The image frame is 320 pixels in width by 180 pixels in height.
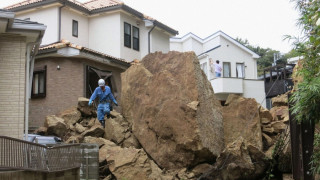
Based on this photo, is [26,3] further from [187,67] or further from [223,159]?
[223,159]

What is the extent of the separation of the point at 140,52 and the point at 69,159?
15.6 m

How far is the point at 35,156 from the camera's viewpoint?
660 cm

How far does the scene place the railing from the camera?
5992 millimetres

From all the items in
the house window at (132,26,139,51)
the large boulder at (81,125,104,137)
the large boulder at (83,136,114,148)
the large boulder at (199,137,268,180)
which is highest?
the house window at (132,26,139,51)

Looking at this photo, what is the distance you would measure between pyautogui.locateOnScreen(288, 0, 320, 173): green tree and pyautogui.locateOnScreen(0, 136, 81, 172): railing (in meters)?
4.41

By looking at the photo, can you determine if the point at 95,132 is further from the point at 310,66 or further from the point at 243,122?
the point at 310,66

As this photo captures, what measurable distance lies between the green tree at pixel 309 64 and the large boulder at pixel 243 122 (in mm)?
4211

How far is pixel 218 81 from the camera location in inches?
1118

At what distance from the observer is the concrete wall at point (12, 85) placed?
332 inches

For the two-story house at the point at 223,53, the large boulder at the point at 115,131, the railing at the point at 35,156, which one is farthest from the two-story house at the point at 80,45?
the railing at the point at 35,156

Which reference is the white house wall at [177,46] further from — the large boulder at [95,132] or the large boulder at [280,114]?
the large boulder at [95,132]

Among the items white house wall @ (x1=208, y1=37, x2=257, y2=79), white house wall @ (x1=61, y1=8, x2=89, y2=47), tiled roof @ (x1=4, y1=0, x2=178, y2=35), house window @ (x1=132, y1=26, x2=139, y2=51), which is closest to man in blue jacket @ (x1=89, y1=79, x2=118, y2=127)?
white house wall @ (x1=61, y1=8, x2=89, y2=47)

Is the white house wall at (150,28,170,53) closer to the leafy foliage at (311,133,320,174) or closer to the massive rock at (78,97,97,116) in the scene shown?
the massive rock at (78,97,97,116)

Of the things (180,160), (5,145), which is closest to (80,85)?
(180,160)
